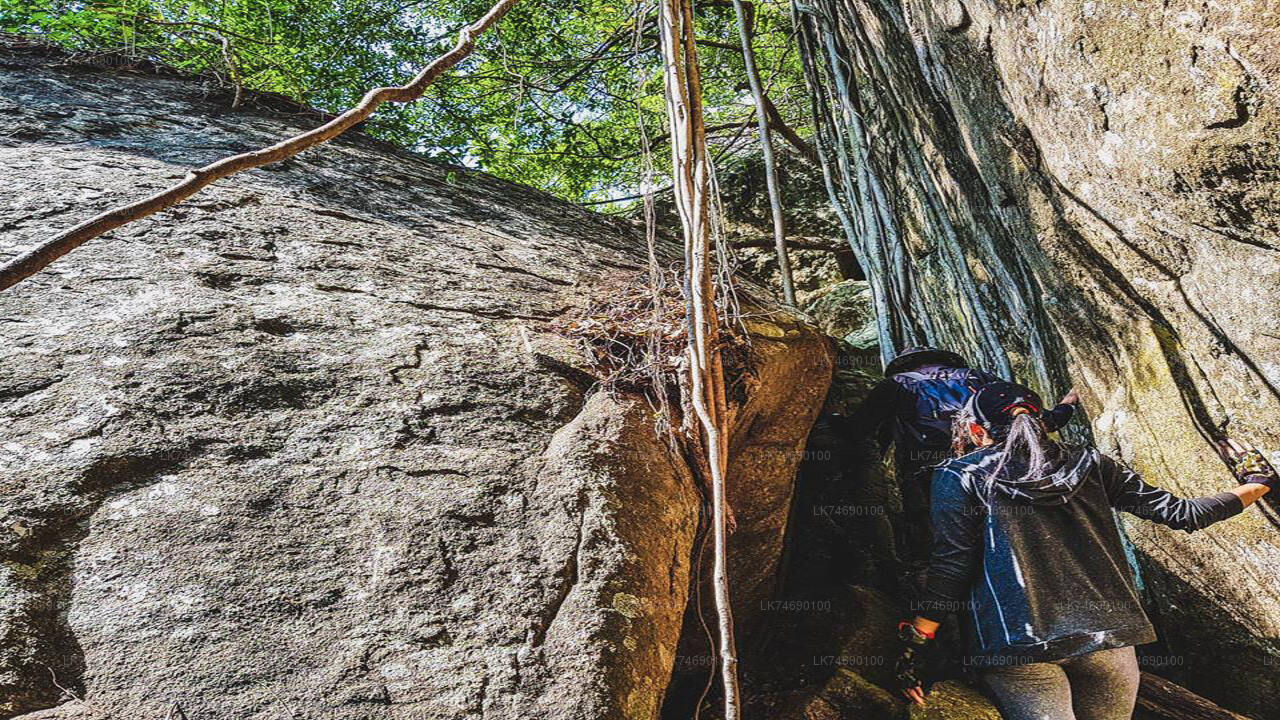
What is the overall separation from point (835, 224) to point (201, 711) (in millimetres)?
5710

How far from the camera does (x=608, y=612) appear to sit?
1.36 m

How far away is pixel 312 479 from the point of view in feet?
4.75

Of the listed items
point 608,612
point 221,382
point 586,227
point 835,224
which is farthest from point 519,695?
point 835,224

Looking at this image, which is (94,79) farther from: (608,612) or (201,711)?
(608,612)

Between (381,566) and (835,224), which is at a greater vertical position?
(835,224)

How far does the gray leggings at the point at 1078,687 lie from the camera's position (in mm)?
1837

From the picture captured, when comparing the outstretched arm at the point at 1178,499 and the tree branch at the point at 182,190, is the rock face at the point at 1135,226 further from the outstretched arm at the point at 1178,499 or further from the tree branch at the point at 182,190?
the tree branch at the point at 182,190

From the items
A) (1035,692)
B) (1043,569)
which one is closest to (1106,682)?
(1035,692)

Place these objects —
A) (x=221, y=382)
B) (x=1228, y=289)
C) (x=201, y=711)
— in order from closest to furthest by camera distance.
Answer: (x=201, y=711) → (x=221, y=382) → (x=1228, y=289)

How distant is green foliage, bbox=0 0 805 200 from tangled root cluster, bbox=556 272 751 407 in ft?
5.49

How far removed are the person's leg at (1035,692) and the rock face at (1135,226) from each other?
105cm

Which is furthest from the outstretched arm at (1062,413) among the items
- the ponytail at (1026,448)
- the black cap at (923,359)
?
the ponytail at (1026,448)

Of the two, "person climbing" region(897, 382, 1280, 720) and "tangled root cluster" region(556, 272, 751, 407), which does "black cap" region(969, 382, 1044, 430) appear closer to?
"person climbing" region(897, 382, 1280, 720)

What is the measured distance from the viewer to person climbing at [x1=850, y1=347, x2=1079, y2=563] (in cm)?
252
